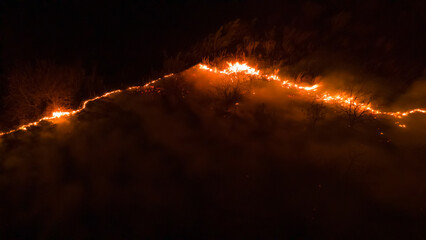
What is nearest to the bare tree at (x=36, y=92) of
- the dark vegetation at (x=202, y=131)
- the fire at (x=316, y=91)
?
the dark vegetation at (x=202, y=131)

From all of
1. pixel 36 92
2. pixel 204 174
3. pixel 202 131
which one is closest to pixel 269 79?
pixel 202 131

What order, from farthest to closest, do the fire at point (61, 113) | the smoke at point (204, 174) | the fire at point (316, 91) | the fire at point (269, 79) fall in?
1. the fire at point (316, 91)
2. the fire at point (269, 79)
3. the fire at point (61, 113)
4. the smoke at point (204, 174)

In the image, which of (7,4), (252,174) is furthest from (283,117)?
(7,4)

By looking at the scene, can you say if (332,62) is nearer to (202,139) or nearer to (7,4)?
(202,139)

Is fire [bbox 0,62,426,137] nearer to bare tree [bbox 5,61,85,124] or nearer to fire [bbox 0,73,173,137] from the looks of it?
fire [bbox 0,73,173,137]

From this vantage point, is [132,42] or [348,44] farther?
[348,44]

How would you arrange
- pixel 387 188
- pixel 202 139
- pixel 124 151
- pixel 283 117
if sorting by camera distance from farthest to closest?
pixel 283 117 → pixel 202 139 → pixel 124 151 → pixel 387 188

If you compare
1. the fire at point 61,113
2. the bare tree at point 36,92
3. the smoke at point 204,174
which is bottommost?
the smoke at point 204,174

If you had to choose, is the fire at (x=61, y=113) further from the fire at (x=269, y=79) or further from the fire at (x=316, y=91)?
the fire at (x=316, y=91)

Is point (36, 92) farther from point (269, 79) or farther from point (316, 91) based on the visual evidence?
point (316, 91)
